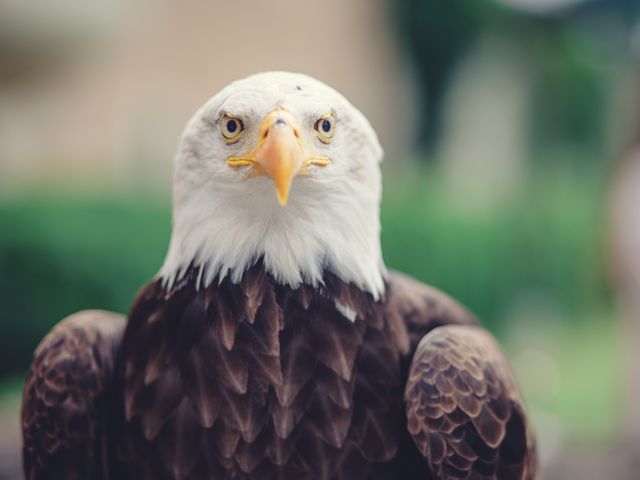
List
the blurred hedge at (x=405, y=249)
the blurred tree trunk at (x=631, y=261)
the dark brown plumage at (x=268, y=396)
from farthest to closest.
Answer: the blurred tree trunk at (x=631, y=261)
the blurred hedge at (x=405, y=249)
the dark brown plumage at (x=268, y=396)

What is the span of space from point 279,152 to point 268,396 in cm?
46

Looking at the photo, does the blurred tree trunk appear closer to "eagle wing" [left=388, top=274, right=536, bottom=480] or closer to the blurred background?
the blurred background

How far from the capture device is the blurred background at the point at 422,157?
13.2 ft

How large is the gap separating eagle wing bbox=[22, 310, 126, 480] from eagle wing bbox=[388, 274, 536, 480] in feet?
2.03

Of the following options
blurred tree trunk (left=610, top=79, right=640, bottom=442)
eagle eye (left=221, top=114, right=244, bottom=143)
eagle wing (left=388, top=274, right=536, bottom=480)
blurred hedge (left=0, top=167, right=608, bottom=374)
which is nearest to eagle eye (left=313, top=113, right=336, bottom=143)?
eagle eye (left=221, top=114, right=244, bottom=143)

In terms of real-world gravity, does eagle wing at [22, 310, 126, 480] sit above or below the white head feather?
below

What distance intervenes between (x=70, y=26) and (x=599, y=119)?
862 centimetres

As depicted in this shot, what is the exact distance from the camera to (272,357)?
1.40 metres

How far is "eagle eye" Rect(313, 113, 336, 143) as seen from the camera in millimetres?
1434

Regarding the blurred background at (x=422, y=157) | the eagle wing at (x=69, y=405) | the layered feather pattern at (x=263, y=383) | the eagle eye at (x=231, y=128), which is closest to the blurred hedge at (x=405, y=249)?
the blurred background at (x=422, y=157)

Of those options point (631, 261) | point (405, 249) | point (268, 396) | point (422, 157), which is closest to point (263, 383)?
point (268, 396)

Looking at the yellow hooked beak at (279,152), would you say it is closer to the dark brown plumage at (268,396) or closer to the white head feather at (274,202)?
the white head feather at (274,202)

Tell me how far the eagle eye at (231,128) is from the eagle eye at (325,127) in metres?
0.15

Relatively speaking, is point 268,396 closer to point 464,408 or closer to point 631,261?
point 464,408
